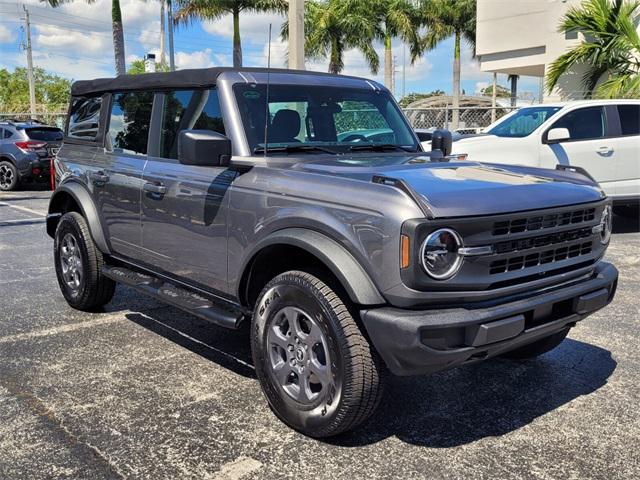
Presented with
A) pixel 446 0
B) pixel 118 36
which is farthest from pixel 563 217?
pixel 446 0

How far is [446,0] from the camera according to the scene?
112ft

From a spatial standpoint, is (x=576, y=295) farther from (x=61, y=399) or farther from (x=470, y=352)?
(x=61, y=399)

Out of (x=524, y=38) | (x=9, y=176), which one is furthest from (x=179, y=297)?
(x=524, y=38)

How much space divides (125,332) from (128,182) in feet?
3.96

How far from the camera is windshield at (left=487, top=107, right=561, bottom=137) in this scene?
31.3 ft

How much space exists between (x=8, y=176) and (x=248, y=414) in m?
14.0

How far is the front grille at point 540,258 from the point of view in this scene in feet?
10.1

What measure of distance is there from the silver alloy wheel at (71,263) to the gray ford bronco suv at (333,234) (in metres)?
0.58

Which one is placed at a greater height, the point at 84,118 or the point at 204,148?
the point at 84,118

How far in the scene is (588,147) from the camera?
9.28 meters

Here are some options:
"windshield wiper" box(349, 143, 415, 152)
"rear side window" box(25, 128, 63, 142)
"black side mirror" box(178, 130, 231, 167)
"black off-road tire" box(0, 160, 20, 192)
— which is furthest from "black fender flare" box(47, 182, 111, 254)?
"rear side window" box(25, 128, 63, 142)

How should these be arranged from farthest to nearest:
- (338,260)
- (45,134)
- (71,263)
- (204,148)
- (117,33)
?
(117,33)
(45,134)
(71,263)
(204,148)
(338,260)

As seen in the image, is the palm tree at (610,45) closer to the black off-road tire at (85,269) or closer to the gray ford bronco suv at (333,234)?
the gray ford bronco suv at (333,234)

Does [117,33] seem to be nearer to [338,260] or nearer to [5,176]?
[5,176]
